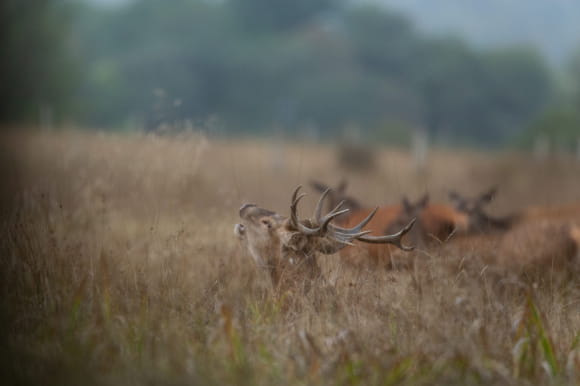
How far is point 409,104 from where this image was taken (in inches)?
2197

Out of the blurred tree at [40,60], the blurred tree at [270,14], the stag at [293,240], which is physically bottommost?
the stag at [293,240]

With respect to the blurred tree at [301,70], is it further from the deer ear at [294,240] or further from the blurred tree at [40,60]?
the deer ear at [294,240]

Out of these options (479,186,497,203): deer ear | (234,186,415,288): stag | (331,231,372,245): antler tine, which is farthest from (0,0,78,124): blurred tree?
(331,231,372,245): antler tine

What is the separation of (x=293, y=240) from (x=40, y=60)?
27614 mm

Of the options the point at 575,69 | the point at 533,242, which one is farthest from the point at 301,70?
the point at 533,242

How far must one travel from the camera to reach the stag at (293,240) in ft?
18.7

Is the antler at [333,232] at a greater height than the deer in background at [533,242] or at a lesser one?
greater

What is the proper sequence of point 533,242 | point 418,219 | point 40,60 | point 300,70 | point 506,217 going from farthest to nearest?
point 300,70, point 40,60, point 506,217, point 418,219, point 533,242

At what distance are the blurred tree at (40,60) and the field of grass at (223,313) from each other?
1428 centimetres

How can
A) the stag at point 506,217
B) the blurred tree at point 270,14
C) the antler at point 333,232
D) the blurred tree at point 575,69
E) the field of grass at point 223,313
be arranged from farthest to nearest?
the blurred tree at point 270,14 < the blurred tree at point 575,69 < the stag at point 506,217 < the antler at point 333,232 < the field of grass at point 223,313

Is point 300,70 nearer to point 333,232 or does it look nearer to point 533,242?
point 533,242

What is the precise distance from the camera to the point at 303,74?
189 feet

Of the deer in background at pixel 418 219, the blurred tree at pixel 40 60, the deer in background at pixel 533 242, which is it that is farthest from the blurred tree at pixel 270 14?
the deer in background at pixel 533 242

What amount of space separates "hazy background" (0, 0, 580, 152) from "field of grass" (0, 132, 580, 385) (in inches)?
1066
